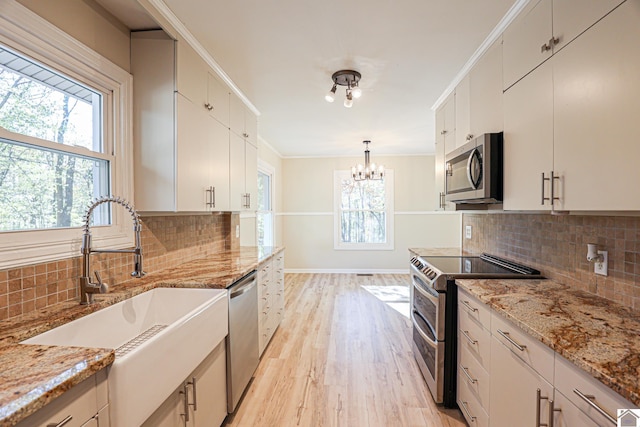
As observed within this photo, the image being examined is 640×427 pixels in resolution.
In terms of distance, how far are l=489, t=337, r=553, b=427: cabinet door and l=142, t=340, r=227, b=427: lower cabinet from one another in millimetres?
1495

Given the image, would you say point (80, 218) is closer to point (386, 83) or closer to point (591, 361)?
point (591, 361)

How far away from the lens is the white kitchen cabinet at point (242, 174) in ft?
9.57

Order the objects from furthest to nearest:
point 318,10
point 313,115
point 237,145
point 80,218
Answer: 1. point 313,115
2. point 237,145
3. point 318,10
4. point 80,218

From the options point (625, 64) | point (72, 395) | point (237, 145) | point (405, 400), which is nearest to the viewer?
point (72, 395)

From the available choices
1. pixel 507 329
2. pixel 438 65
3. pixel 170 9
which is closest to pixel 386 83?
pixel 438 65

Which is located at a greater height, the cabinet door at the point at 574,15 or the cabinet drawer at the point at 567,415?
the cabinet door at the point at 574,15

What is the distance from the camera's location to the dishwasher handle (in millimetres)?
2023

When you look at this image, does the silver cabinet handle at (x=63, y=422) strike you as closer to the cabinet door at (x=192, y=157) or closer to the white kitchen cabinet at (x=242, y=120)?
the cabinet door at (x=192, y=157)

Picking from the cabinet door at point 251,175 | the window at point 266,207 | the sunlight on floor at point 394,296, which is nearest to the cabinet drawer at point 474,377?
the sunlight on floor at point 394,296

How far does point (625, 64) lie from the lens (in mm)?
1097

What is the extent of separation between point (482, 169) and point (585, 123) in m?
0.75

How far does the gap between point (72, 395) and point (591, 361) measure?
155cm

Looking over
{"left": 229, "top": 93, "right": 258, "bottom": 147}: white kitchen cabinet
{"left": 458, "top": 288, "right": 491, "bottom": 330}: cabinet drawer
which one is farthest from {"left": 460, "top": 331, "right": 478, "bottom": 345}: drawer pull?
{"left": 229, "top": 93, "right": 258, "bottom": 147}: white kitchen cabinet

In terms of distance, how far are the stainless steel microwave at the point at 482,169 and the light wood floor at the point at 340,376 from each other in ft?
4.92
